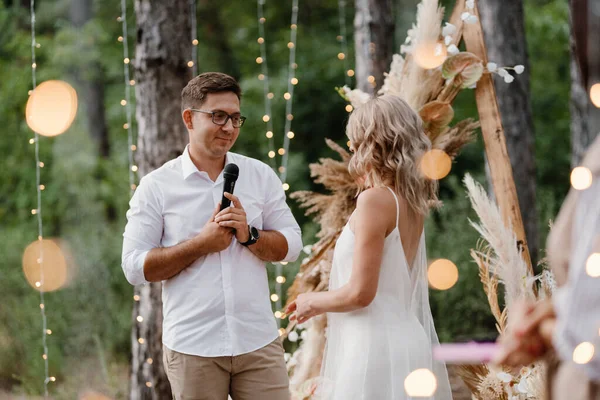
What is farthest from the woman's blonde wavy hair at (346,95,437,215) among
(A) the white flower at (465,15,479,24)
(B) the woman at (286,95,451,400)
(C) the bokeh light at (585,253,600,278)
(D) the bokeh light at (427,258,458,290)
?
(D) the bokeh light at (427,258,458,290)

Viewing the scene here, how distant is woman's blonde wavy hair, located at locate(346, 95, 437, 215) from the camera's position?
7.43 feet

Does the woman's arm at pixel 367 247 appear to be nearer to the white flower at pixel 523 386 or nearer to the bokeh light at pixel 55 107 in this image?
the white flower at pixel 523 386

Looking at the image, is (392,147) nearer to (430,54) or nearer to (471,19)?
(430,54)

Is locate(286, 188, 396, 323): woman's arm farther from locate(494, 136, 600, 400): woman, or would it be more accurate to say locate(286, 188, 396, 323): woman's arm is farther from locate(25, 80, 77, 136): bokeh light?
locate(25, 80, 77, 136): bokeh light

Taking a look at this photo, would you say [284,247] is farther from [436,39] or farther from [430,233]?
→ [430,233]

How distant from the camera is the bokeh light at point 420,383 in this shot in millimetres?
2305

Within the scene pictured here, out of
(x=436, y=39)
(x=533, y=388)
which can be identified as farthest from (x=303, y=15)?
(x=533, y=388)

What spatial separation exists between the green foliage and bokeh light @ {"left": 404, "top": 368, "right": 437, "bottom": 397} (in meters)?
4.44

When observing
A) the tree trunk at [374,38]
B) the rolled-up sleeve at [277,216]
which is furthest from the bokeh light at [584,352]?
the tree trunk at [374,38]

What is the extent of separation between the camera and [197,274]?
2.43 meters

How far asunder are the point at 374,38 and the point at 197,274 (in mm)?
3164

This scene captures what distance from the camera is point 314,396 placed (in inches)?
116

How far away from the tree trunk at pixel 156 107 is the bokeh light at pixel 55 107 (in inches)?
207

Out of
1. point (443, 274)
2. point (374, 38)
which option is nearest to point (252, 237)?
point (374, 38)
